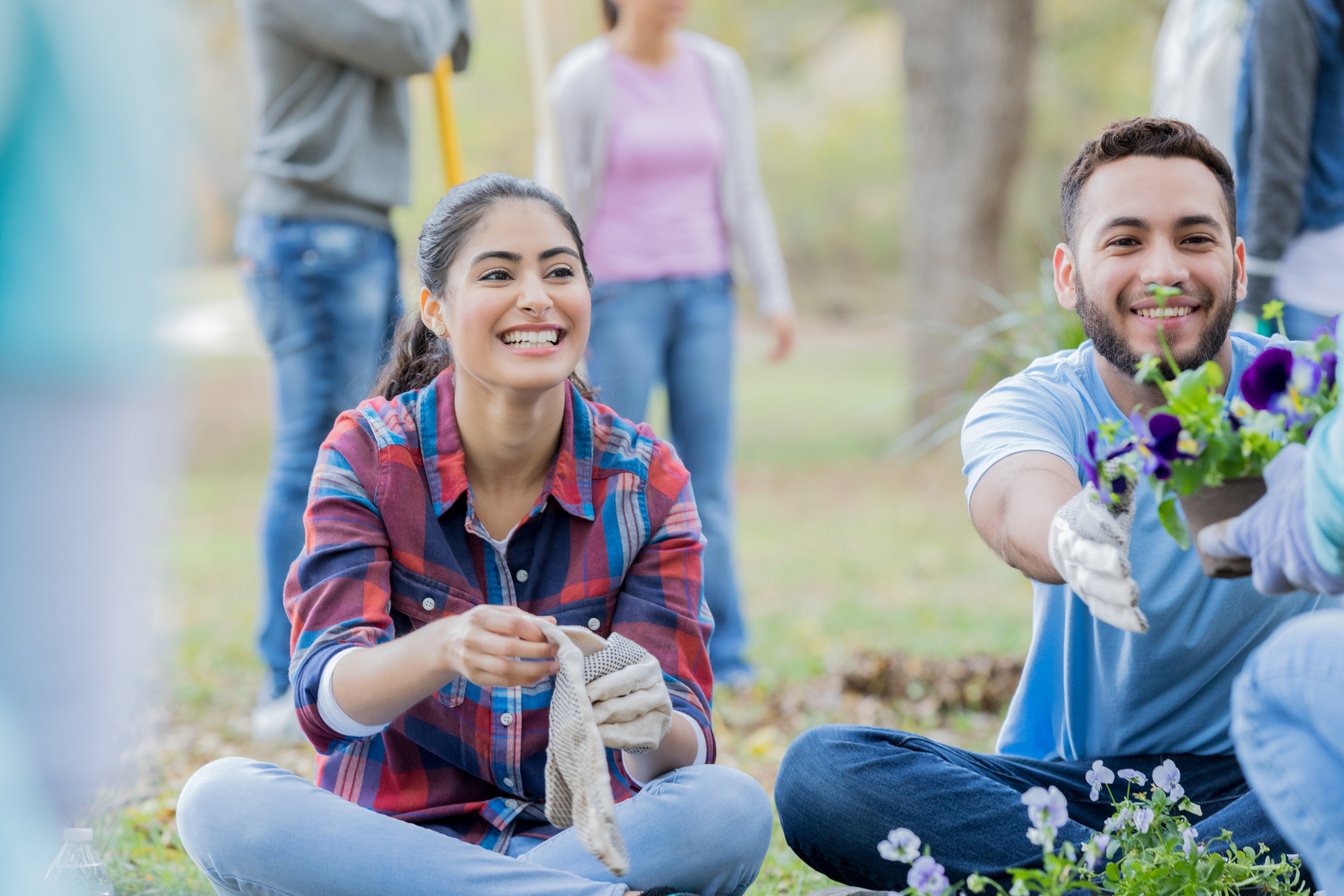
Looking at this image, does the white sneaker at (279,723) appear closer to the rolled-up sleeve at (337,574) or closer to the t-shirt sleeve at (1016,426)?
the rolled-up sleeve at (337,574)

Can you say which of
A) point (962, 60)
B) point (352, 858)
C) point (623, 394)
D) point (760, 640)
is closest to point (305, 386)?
point (623, 394)

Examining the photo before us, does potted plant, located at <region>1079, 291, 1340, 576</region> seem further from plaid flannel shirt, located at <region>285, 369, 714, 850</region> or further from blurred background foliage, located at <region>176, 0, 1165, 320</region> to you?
blurred background foliage, located at <region>176, 0, 1165, 320</region>

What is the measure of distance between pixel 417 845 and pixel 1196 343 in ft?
4.48

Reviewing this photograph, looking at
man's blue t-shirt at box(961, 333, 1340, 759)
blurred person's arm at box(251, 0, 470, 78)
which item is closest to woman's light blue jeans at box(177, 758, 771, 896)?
man's blue t-shirt at box(961, 333, 1340, 759)

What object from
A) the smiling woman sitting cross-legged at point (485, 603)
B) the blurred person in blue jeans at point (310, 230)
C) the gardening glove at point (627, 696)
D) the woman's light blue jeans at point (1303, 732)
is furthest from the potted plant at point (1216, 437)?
the blurred person in blue jeans at point (310, 230)

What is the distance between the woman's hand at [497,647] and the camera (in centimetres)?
212

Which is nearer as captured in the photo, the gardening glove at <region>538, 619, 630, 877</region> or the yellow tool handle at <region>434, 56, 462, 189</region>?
the gardening glove at <region>538, 619, 630, 877</region>

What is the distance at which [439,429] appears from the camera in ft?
8.56

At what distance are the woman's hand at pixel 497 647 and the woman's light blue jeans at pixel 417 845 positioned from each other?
337 millimetres

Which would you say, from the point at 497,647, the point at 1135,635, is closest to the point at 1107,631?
the point at 1135,635

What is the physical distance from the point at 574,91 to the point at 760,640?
2.29 metres

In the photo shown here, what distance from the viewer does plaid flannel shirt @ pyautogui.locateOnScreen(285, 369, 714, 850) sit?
2508 millimetres

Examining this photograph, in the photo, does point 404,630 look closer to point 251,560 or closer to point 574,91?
point 574,91

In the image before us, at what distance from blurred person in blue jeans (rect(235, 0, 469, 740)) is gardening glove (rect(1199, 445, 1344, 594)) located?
264 cm
